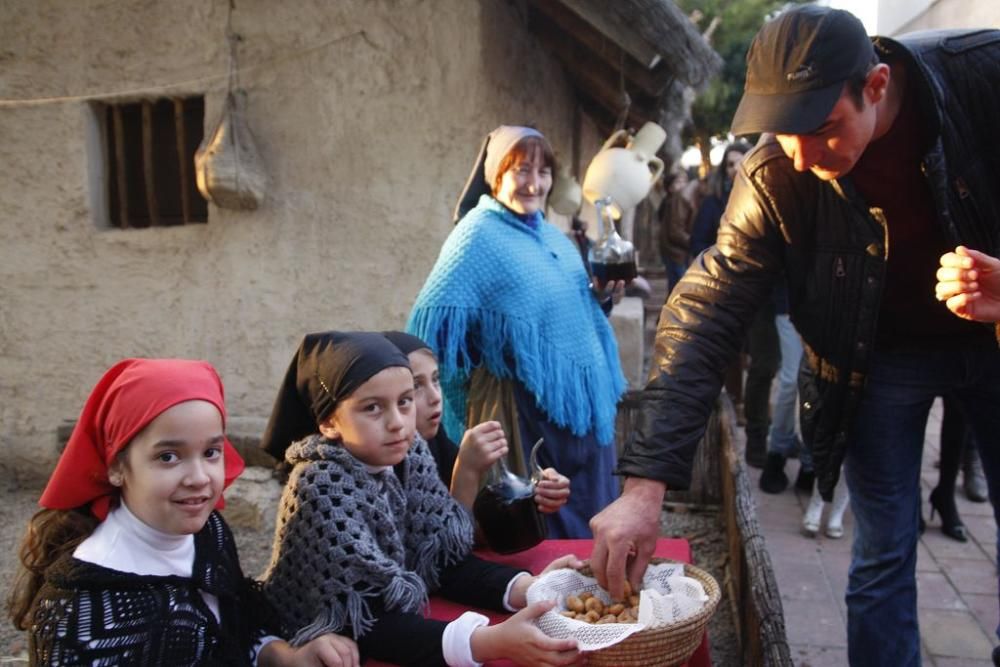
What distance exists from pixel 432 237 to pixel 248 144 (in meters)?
1.08

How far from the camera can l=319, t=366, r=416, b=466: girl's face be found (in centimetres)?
182

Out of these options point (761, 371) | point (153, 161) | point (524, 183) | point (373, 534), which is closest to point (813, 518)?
point (761, 371)

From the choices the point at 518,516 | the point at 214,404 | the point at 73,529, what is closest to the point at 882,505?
the point at 518,516

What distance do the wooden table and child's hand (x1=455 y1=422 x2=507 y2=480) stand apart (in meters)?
0.23

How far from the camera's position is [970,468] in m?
4.76

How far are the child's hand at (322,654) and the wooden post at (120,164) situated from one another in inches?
151

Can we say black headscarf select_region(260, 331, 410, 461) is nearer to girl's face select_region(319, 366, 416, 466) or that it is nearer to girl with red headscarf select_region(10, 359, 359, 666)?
girl's face select_region(319, 366, 416, 466)

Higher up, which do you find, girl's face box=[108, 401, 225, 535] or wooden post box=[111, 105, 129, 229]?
wooden post box=[111, 105, 129, 229]

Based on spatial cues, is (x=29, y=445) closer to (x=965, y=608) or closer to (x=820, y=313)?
(x=820, y=313)

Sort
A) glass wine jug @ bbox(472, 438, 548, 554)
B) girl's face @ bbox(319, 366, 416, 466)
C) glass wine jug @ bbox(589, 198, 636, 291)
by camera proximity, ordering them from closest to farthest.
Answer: girl's face @ bbox(319, 366, 416, 466), glass wine jug @ bbox(472, 438, 548, 554), glass wine jug @ bbox(589, 198, 636, 291)

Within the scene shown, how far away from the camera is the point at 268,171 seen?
443 cm

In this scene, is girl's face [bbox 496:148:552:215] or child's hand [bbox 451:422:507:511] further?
girl's face [bbox 496:148:552:215]

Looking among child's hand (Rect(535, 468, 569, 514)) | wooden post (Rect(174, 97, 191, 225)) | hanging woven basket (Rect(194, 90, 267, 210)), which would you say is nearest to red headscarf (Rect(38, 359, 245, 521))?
child's hand (Rect(535, 468, 569, 514))

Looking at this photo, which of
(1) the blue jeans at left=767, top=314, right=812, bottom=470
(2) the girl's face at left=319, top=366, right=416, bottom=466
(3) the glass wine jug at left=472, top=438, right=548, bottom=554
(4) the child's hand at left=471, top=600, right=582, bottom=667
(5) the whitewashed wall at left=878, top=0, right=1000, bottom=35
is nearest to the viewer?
(4) the child's hand at left=471, top=600, right=582, bottom=667
